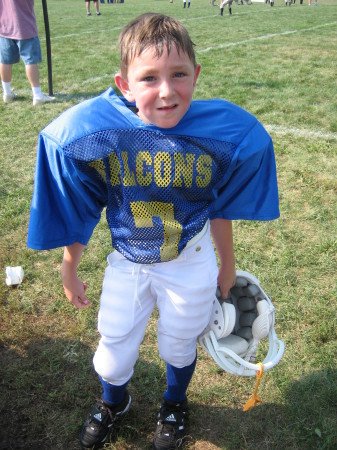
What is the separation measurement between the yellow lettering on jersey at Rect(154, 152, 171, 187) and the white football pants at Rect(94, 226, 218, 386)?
0.28 m

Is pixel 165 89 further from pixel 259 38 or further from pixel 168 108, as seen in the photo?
pixel 259 38

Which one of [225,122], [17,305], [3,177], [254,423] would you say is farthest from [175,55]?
[3,177]

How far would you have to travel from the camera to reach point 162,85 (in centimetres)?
139

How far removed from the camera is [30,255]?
3115 millimetres

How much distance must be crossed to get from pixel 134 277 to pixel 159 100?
0.61 m

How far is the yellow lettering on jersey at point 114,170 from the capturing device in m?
1.49

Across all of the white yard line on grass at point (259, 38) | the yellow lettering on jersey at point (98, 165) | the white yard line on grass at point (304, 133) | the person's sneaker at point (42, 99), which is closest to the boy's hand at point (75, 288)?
the yellow lettering on jersey at point (98, 165)

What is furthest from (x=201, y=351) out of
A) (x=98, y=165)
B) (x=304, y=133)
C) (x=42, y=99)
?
(x=42, y=99)

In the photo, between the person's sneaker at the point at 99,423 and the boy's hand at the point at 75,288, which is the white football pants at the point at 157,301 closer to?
the boy's hand at the point at 75,288

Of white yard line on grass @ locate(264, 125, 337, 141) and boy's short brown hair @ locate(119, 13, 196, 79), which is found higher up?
boy's short brown hair @ locate(119, 13, 196, 79)

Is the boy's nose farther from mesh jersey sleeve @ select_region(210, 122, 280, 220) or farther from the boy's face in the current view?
mesh jersey sleeve @ select_region(210, 122, 280, 220)

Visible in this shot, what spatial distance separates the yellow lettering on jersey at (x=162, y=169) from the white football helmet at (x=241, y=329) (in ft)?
1.97

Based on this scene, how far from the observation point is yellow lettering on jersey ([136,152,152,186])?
4.91 feet

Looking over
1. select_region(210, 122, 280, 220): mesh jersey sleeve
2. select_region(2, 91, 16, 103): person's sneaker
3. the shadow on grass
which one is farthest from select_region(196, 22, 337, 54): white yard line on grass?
select_region(210, 122, 280, 220): mesh jersey sleeve
